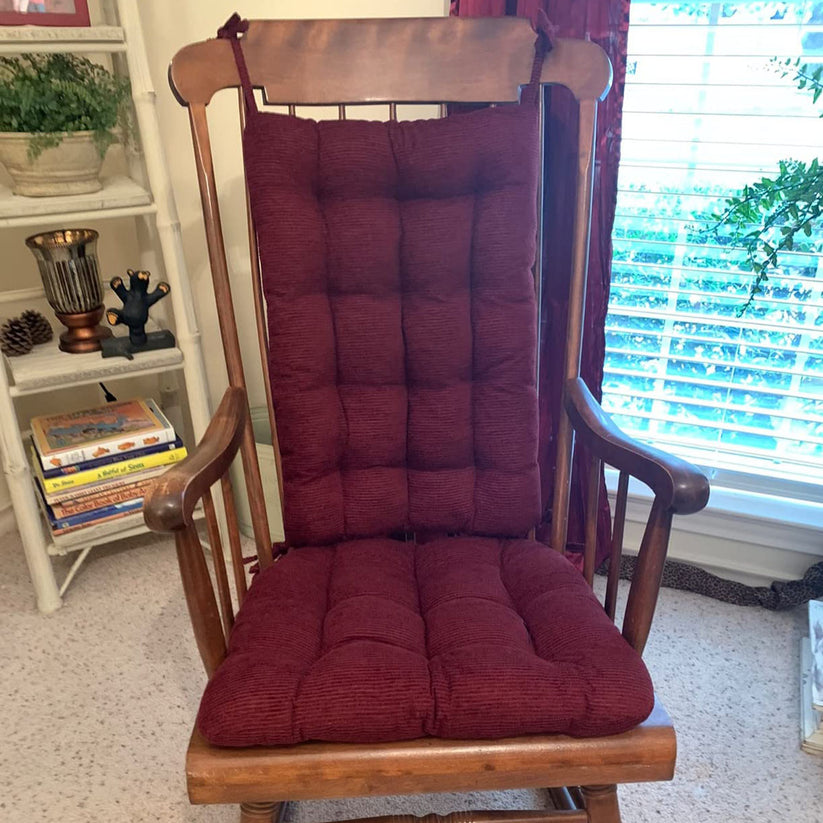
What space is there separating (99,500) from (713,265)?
1.50 meters

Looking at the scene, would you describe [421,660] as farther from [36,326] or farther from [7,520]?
[7,520]

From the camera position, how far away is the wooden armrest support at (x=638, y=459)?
89 centimetres

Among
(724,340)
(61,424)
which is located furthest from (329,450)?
(724,340)

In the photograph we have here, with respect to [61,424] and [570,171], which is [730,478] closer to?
[570,171]

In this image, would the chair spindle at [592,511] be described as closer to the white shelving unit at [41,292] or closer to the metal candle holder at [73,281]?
the white shelving unit at [41,292]

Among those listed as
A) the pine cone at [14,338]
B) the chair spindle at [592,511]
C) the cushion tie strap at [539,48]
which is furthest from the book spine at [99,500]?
the cushion tie strap at [539,48]

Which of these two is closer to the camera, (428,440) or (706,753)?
(428,440)

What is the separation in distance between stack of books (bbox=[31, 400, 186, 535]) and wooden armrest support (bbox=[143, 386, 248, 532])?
0.62 meters

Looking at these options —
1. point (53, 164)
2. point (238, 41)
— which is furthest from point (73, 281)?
point (238, 41)

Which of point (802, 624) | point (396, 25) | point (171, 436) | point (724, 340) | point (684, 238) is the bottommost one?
point (802, 624)

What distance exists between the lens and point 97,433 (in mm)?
1711

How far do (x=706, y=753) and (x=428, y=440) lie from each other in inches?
30.9

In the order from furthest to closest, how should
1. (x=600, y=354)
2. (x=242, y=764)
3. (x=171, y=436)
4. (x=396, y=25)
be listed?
(x=171, y=436) < (x=600, y=354) < (x=396, y=25) < (x=242, y=764)

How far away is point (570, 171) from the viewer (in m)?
1.44
